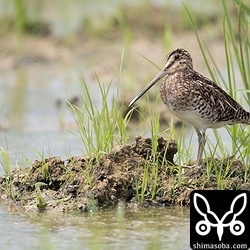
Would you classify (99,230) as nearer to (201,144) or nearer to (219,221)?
(219,221)

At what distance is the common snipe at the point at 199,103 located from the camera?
7.19 metres

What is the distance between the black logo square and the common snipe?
545mm

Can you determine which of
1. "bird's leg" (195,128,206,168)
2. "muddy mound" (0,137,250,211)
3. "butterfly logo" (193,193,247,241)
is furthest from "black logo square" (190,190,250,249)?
"bird's leg" (195,128,206,168)

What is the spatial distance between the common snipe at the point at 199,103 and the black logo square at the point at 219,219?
A: 545 millimetres

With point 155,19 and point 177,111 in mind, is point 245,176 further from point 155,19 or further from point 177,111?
point 155,19

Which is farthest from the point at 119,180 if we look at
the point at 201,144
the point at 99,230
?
the point at 201,144

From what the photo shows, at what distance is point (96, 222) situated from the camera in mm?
6438

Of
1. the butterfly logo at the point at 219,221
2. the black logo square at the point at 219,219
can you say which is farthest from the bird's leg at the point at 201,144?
the butterfly logo at the point at 219,221

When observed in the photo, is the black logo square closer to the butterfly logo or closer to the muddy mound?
the butterfly logo

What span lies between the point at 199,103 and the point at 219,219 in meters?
1.26

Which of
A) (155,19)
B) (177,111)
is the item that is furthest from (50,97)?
(177,111)

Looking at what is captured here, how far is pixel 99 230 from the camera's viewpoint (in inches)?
245

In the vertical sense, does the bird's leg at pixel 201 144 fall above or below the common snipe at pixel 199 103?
below

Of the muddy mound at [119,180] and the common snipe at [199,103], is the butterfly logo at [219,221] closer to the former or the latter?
the muddy mound at [119,180]
